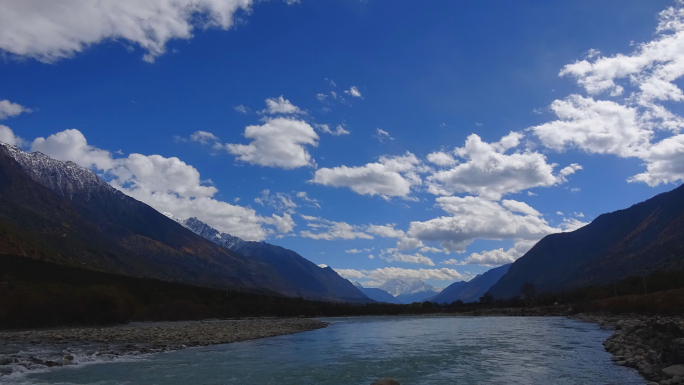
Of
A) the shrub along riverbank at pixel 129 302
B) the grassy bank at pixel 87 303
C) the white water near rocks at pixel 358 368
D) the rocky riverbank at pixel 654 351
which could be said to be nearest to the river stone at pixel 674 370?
the rocky riverbank at pixel 654 351

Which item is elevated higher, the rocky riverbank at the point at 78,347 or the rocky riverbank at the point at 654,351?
the rocky riverbank at the point at 654,351

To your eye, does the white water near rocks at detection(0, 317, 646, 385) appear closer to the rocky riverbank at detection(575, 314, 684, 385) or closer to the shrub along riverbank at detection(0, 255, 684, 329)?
the rocky riverbank at detection(575, 314, 684, 385)

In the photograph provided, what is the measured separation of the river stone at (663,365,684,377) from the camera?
59.2 feet

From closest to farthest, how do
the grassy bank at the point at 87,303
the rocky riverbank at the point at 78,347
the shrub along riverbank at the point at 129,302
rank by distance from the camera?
the rocky riverbank at the point at 78,347 → the grassy bank at the point at 87,303 → the shrub along riverbank at the point at 129,302

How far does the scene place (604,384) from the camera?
61.6ft

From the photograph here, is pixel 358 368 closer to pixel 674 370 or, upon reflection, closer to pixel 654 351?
pixel 674 370

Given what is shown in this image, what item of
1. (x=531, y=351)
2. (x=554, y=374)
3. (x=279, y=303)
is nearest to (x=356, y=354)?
(x=531, y=351)

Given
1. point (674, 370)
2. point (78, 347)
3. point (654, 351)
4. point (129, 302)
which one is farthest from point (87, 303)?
point (674, 370)

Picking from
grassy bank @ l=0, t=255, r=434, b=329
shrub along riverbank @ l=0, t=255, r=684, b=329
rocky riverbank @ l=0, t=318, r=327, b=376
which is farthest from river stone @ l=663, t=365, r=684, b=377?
grassy bank @ l=0, t=255, r=434, b=329

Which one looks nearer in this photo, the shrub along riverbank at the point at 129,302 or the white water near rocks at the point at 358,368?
the white water near rocks at the point at 358,368

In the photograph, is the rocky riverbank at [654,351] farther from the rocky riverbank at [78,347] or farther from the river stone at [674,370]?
the rocky riverbank at [78,347]

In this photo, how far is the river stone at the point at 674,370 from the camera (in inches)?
711

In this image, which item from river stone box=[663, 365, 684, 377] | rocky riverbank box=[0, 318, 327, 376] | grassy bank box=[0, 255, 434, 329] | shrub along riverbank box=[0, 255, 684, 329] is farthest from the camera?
shrub along riverbank box=[0, 255, 684, 329]

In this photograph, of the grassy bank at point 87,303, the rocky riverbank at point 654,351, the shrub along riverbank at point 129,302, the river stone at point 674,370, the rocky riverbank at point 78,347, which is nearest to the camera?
the river stone at point 674,370
